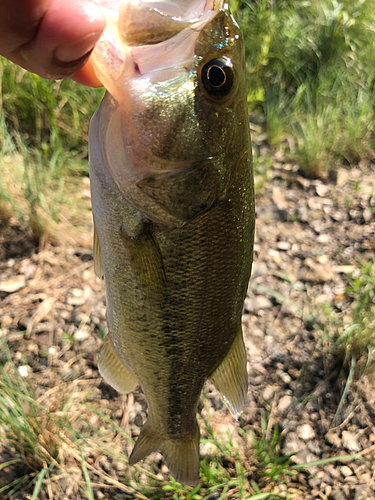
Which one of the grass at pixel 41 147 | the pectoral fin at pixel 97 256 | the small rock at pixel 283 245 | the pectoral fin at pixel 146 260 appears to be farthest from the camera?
the small rock at pixel 283 245

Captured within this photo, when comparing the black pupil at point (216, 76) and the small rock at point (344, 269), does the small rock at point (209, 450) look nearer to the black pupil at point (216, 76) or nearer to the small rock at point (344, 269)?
the small rock at point (344, 269)

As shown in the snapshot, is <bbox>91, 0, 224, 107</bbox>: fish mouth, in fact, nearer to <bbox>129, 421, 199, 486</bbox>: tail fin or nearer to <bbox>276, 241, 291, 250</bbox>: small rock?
<bbox>129, 421, 199, 486</bbox>: tail fin

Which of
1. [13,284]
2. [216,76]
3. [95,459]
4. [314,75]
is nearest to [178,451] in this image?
[95,459]

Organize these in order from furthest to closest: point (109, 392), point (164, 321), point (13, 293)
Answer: point (13, 293)
point (109, 392)
point (164, 321)

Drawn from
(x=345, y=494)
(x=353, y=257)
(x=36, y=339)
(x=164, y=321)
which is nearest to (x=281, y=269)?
(x=353, y=257)

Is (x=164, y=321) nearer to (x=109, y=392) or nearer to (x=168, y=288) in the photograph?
(x=168, y=288)

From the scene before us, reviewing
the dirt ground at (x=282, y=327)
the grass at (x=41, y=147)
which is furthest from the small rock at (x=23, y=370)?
the grass at (x=41, y=147)

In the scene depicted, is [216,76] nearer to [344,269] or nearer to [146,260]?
[146,260]
